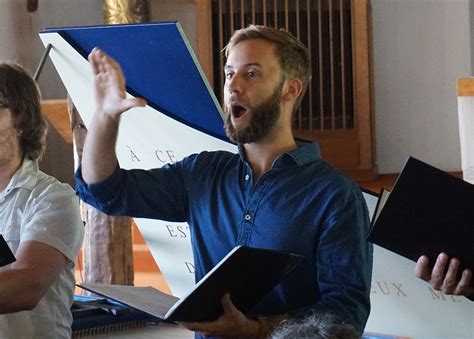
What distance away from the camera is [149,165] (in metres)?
3.00

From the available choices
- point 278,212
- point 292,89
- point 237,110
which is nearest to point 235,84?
point 237,110

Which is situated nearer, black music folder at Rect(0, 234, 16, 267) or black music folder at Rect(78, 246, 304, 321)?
black music folder at Rect(78, 246, 304, 321)

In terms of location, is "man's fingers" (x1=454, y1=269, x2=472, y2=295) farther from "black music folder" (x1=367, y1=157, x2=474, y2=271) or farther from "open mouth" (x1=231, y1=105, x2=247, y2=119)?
"open mouth" (x1=231, y1=105, x2=247, y2=119)

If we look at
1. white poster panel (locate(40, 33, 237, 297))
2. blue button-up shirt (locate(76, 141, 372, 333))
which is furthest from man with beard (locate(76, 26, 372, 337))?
white poster panel (locate(40, 33, 237, 297))

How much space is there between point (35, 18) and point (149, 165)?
185 inches

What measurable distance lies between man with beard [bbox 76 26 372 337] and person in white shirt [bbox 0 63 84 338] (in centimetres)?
Answer: 11

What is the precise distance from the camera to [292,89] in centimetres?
237

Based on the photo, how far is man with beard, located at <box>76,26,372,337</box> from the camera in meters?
2.15

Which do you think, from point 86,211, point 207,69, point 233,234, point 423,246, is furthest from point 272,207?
point 207,69

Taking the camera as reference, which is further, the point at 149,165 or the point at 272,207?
the point at 149,165

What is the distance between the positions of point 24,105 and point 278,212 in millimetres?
654

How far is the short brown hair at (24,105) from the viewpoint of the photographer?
7.97 ft

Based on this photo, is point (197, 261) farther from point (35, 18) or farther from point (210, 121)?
point (35, 18)

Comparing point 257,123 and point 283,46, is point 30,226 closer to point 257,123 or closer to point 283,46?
point 257,123
